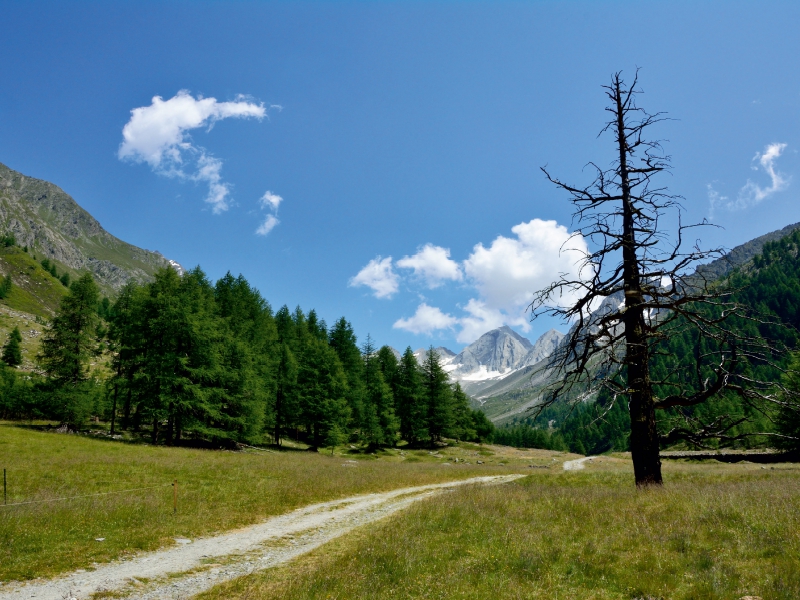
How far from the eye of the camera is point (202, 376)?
35344 mm

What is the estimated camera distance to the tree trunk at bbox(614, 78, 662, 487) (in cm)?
1077

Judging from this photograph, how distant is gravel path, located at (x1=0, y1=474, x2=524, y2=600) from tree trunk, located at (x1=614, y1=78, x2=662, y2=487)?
9824 millimetres

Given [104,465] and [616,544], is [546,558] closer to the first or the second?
[616,544]

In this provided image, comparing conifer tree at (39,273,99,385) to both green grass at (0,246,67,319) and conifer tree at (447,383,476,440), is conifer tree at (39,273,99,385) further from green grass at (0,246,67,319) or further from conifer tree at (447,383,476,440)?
green grass at (0,246,67,319)

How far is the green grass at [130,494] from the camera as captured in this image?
1145 cm

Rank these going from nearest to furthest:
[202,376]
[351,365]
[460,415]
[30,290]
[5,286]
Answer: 1. [202,376]
2. [351,365]
3. [460,415]
4. [5,286]
5. [30,290]

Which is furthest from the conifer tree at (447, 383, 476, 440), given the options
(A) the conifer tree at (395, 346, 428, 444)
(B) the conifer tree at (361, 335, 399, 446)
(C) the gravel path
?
(C) the gravel path

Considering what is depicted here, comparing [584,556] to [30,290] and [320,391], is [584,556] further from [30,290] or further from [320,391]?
[30,290]

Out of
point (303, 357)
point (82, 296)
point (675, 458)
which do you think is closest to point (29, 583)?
point (82, 296)

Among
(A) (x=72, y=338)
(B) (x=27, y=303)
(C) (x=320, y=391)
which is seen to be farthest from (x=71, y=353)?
(B) (x=27, y=303)

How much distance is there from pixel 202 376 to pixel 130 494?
19.5m

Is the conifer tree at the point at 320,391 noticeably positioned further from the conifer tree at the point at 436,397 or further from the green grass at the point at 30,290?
the green grass at the point at 30,290

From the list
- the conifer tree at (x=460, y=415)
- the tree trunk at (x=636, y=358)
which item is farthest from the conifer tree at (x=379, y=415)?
the tree trunk at (x=636, y=358)

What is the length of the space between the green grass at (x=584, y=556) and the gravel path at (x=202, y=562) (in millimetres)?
985
